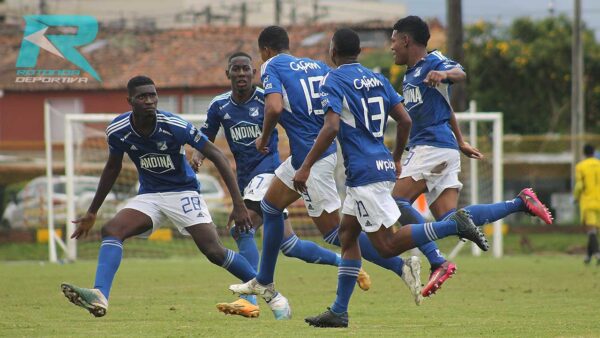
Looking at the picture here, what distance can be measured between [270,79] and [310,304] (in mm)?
3002

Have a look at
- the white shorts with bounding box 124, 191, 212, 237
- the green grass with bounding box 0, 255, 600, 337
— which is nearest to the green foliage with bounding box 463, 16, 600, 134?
the green grass with bounding box 0, 255, 600, 337

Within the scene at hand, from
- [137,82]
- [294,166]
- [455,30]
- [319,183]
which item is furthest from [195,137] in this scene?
[455,30]

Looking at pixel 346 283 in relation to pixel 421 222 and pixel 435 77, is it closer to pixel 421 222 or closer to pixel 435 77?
pixel 421 222

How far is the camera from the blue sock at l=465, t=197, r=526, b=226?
1020 centimetres

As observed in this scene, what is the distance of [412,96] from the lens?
11.6 meters

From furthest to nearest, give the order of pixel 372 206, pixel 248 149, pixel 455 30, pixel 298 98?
pixel 455 30 → pixel 248 149 → pixel 298 98 → pixel 372 206

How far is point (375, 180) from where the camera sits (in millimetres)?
9477

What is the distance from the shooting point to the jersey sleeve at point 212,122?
1213 centimetres

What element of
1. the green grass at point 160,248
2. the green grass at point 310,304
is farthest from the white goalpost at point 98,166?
the green grass at point 310,304

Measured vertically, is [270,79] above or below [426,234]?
above

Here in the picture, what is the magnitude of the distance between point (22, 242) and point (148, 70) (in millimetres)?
22647

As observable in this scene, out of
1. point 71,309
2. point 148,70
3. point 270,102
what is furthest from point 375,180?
point 148,70

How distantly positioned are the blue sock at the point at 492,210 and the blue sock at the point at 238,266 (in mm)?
2057

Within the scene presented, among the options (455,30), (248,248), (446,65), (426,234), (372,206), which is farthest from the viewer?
(455,30)
